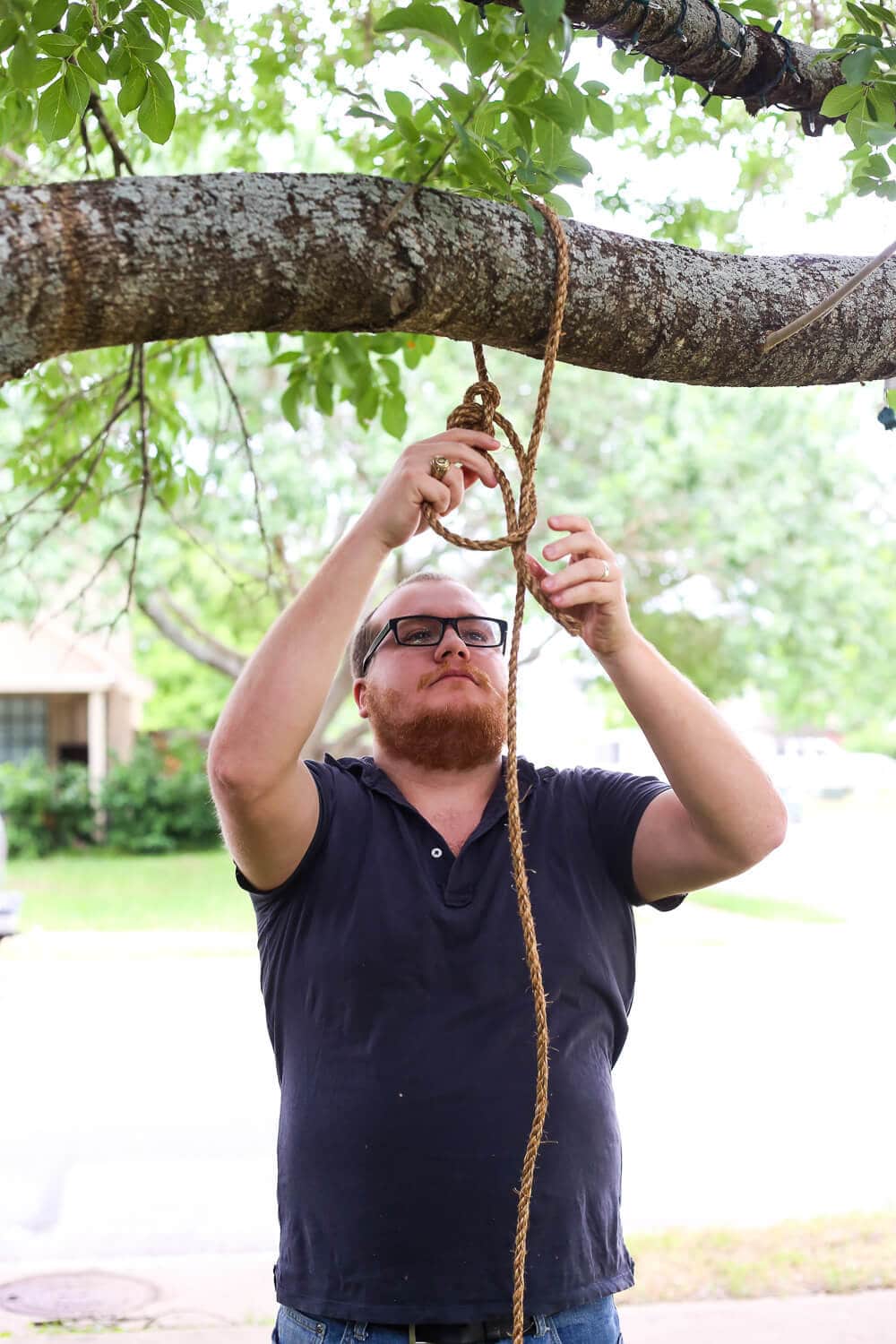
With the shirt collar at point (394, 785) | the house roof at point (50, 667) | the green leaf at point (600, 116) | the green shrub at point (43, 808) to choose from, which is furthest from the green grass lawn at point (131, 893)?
the green leaf at point (600, 116)

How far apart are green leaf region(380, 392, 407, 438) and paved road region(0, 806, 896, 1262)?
360 cm

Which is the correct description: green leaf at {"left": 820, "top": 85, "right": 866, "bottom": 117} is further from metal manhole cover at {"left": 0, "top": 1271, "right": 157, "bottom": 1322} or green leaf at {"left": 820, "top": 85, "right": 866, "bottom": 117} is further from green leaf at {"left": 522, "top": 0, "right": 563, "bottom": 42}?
metal manhole cover at {"left": 0, "top": 1271, "right": 157, "bottom": 1322}

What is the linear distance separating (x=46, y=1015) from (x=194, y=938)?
4.65m

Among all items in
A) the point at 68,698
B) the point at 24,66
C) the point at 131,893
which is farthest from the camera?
the point at 68,698

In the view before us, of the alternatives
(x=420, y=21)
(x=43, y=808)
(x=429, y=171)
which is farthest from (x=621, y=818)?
(x=43, y=808)

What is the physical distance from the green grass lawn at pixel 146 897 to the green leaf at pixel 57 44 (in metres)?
13.8

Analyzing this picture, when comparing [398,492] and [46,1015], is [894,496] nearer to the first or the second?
[46,1015]

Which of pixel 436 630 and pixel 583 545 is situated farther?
pixel 436 630

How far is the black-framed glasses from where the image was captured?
2.29m

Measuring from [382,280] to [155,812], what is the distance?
21957mm

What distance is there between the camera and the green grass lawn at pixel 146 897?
15.8 meters

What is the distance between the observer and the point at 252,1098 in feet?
24.0

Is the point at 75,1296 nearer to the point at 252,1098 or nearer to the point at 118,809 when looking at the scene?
the point at 252,1098

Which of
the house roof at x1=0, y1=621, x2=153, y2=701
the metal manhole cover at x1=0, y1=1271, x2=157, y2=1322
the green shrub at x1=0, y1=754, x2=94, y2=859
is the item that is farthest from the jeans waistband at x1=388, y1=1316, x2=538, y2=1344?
the house roof at x1=0, y1=621, x2=153, y2=701
